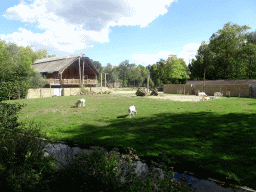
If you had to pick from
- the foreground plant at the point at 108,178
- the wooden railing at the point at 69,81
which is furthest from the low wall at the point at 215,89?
the foreground plant at the point at 108,178

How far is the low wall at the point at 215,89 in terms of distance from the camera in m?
27.3

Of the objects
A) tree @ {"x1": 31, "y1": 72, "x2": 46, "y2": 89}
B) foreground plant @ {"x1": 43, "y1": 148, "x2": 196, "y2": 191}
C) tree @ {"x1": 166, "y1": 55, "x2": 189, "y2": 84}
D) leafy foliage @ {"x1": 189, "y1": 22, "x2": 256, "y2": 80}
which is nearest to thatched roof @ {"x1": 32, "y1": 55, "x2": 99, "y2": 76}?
tree @ {"x1": 31, "y1": 72, "x2": 46, "y2": 89}

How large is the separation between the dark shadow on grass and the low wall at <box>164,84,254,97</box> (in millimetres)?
22658

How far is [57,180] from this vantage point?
152 inches

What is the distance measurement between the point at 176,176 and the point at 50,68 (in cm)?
4213

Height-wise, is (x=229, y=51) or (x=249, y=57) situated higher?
(x=229, y=51)

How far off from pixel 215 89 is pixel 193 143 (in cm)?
2966

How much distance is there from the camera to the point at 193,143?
6.05m

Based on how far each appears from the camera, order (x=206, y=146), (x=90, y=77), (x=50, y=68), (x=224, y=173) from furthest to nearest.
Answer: (x=90, y=77)
(x=50, y=68)
(x=206, y=146)
(x=224, y=173)

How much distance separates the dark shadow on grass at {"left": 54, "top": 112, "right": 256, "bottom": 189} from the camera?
173 inches

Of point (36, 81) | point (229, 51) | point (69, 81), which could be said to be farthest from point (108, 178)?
point (229, 51)

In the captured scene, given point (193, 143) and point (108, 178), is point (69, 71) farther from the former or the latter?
point (108, 178)

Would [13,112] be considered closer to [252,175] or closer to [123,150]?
[123,150]

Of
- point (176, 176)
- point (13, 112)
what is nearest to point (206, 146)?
point (176, 176)
